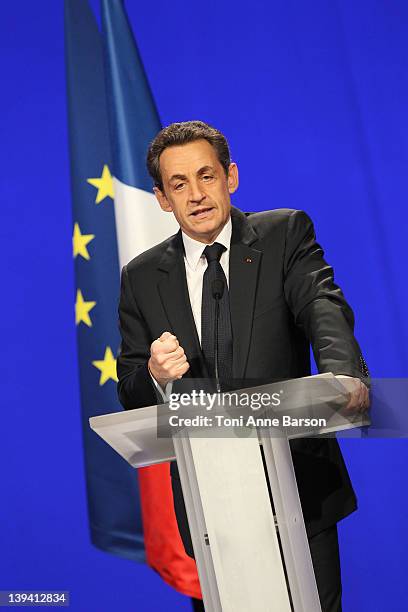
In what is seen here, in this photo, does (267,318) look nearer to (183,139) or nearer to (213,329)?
(213,329)

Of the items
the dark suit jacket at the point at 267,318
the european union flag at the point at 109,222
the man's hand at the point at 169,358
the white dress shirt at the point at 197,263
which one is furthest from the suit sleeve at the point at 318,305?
the european union flag at the point at 109,222

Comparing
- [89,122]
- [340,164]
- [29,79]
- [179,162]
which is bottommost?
[179,162]

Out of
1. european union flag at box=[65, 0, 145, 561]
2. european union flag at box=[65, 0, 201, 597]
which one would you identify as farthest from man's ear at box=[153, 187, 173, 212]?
european union flag at box=[65, 0, 145, 561]

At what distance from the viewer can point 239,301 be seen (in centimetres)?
180

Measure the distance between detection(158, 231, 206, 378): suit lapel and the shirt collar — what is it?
2cm

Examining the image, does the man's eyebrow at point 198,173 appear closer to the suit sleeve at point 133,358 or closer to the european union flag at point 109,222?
the suit sleeve at point 133,358

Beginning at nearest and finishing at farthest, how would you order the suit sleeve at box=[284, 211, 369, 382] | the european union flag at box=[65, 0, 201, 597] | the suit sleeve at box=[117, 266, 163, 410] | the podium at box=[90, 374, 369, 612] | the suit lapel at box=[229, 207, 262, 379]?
the podium at box=[90, 374, 369, 612] → the suit sleeve at box=[284, 211, 369, 382] → the suit sleeve at box=[117, 266, 163, 410] → the suit lapel at box=[229, 207, 262, 379] → the european union flag at box=[65, 0, 201, 597]

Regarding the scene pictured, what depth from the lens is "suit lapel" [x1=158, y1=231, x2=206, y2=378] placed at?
179cm

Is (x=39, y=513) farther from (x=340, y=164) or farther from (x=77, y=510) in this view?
(x=340, y=164)

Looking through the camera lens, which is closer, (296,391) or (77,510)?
(296,391)

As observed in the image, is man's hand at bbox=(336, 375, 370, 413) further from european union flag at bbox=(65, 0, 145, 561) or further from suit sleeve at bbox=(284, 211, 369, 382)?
european union flag at bbox=(65, 0, 145, 561)

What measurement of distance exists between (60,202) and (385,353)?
1.51m

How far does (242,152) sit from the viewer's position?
3.53 metres

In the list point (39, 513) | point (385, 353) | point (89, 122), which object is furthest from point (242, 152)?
point (39, 513)
